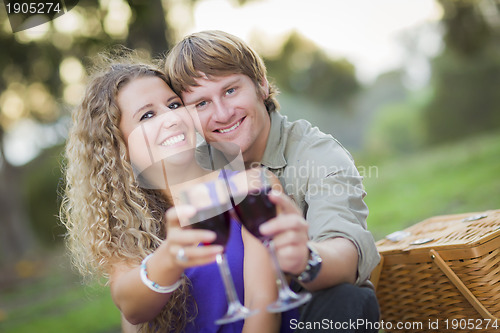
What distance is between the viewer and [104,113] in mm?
2539

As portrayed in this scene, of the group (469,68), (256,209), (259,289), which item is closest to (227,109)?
(259,289)

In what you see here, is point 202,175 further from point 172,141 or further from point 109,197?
point 109,197

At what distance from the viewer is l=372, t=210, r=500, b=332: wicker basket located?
220cm

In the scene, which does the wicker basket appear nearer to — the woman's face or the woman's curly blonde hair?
the woman's curly blonde hair

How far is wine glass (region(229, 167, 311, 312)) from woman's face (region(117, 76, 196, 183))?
0.93 meters

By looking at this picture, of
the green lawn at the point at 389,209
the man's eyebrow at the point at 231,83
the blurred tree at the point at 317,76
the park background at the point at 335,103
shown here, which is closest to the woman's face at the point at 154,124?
the man's eyebrow at the point at 231,83

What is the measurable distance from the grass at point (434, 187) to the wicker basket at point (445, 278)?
10.6ft

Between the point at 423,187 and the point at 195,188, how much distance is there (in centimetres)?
692

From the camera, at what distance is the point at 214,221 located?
1.48 m

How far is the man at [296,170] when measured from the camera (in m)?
1.64

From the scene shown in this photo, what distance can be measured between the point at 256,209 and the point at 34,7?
11.4 ft

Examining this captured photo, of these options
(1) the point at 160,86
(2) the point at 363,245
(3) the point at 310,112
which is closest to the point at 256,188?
(2) the point at 363,245

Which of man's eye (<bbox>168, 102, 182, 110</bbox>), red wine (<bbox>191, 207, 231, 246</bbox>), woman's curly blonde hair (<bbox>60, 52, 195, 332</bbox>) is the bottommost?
woman's curly blonde hair (<bbox>60, 52, 195, 332</bbox>)

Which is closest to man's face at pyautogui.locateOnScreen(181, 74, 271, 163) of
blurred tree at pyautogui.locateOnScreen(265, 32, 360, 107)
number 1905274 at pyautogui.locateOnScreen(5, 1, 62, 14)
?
number 1905274 at pyautogui.locateOnScreen(5, 1, 62, 14)
